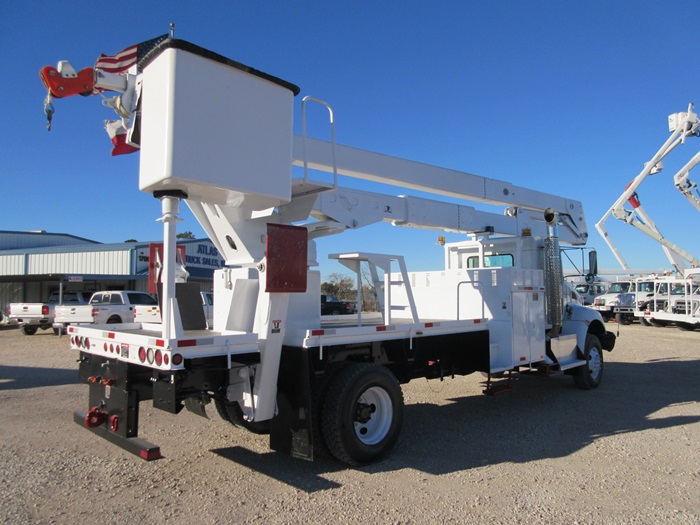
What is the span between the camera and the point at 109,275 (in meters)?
28.1

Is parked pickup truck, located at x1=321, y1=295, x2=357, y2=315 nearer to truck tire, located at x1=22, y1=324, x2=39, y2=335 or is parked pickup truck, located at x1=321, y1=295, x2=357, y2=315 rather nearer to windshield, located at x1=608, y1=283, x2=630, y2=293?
truck tire, located at x1=22, y1=324, x2=39, y2=335

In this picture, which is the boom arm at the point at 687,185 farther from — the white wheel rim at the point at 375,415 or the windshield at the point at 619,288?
the white wheel rim at the point at 375,415

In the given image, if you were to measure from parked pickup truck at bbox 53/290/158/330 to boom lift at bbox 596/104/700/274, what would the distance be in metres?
Result: 26.5

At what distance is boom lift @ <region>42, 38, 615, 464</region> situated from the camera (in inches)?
168

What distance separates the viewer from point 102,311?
19.0 m

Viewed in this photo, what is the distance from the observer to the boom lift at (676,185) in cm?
2780

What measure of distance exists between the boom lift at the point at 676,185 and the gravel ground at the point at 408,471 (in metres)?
24.1

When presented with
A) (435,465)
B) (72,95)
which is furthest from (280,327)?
(72,95)

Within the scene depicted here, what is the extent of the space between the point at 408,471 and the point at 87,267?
28.9 metres

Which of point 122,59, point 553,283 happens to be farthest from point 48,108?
point 553,283

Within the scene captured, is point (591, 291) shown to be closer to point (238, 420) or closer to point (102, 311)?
point (102, 311)

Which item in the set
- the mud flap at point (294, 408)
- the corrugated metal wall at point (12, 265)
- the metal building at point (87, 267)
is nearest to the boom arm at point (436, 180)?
the mud flap at point (294, 408)

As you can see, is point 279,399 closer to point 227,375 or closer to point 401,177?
point 227,375

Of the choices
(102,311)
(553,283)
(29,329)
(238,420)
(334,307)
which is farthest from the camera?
(334,307)
